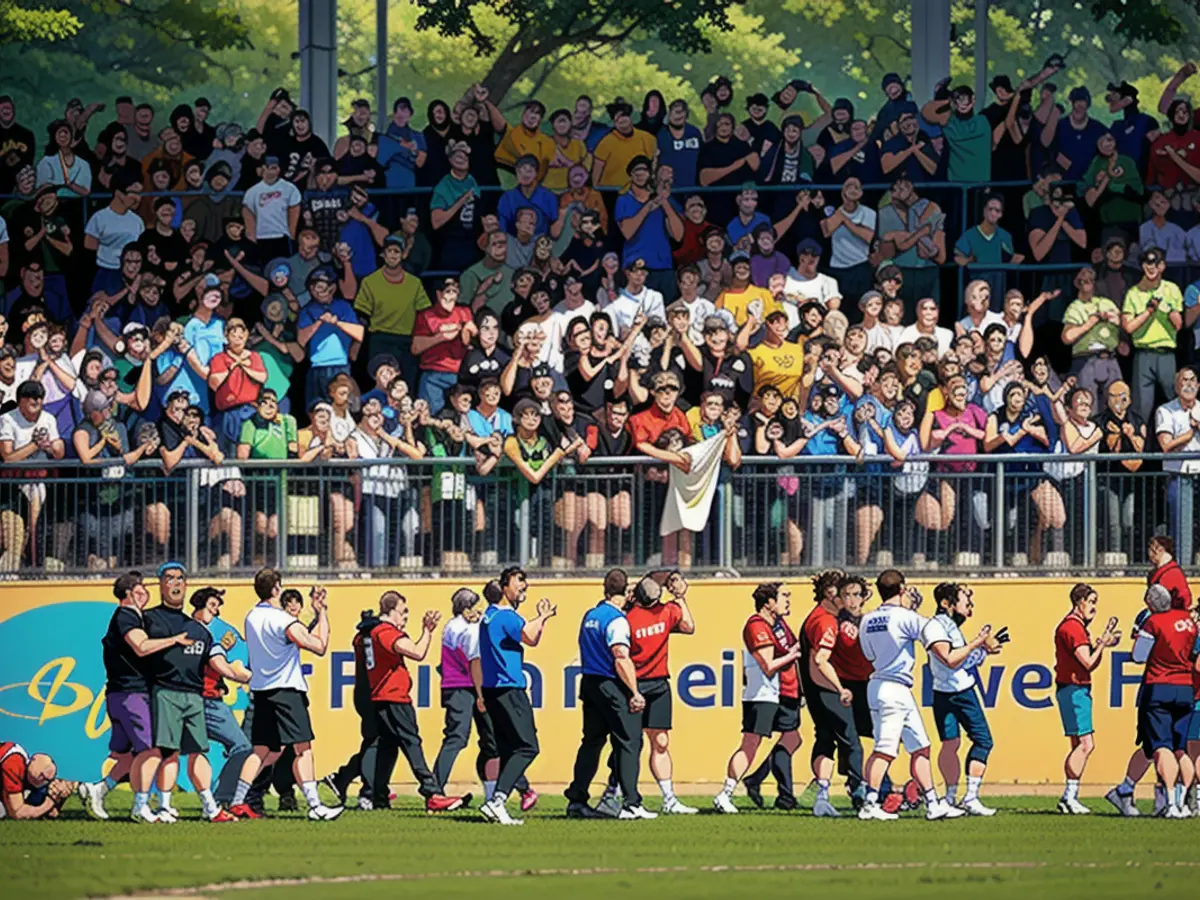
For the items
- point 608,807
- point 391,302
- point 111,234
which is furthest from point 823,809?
point 111,234

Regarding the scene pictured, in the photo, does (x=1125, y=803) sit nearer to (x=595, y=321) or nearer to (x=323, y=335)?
(x=595, y=321)

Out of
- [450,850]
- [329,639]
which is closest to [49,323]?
[329,639]

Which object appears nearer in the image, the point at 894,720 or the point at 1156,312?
the point at 894,720

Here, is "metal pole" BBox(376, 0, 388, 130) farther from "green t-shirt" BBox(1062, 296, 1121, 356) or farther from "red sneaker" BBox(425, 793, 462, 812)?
"red sneaker" BBox(425, 793, 462, 812)

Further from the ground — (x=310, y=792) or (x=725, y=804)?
(x=310, y=792)

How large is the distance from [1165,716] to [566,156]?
898 centimetres

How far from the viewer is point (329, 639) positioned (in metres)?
20.8

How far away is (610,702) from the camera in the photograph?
1881cm

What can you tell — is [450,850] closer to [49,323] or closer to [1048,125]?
[49,323]

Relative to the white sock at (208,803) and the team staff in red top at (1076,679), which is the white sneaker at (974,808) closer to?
the team staff in red top at (1076,679)

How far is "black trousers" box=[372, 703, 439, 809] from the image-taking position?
62.9 feet

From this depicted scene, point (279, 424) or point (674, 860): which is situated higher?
point (279, 424)

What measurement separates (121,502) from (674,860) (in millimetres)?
6514

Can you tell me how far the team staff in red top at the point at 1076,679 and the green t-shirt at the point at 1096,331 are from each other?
3309 mm
